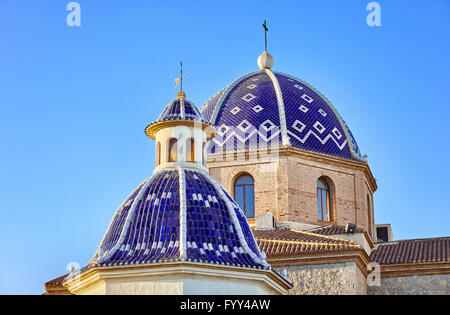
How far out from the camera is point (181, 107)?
663 inches

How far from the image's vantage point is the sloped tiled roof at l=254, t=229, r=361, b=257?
21.0 m

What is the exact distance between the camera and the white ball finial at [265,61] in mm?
28281

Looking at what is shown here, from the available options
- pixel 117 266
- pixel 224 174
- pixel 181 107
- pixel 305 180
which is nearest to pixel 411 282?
pixel 305 180

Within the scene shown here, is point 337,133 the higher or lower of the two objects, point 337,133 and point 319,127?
the lower

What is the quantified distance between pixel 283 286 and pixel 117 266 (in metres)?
3.51

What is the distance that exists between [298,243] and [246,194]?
11.2ft

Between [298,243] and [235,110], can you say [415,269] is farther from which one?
[235,110]

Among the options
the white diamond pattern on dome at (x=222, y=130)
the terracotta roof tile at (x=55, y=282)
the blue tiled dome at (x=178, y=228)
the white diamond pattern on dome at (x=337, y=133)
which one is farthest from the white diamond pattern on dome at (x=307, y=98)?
the blue tiled dome at (x=178, y=228)

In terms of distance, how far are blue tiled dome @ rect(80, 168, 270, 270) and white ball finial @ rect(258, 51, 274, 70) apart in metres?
12.7

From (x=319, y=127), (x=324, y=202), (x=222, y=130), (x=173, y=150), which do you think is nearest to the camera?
(x=173, y=150)

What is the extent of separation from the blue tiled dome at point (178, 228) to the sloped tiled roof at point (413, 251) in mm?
8175

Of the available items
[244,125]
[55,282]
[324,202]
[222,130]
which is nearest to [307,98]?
Answer: [244,125]

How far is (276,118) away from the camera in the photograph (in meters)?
25.3

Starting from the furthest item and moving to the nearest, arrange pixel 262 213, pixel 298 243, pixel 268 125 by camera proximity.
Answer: pixel 268 125, pixel 262 213, pixel 298 243
